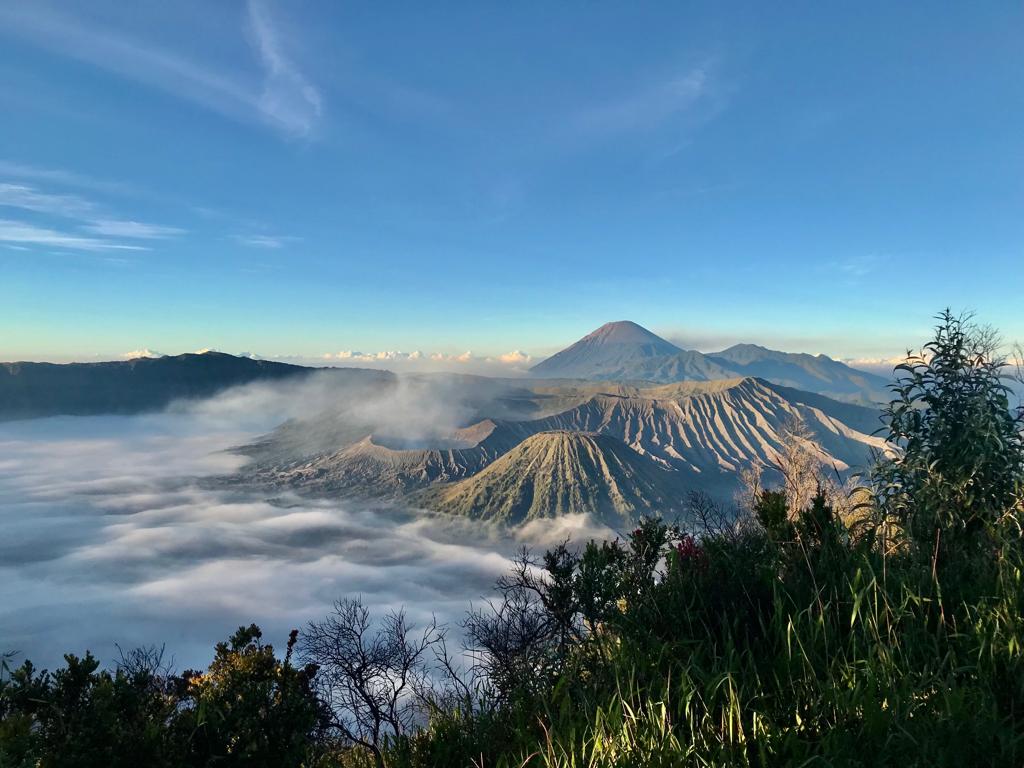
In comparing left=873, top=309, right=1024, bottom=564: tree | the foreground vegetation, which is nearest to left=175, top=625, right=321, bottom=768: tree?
the foreground vegetation

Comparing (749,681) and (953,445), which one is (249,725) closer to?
(749,681)

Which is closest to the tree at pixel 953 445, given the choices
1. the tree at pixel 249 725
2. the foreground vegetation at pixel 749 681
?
the foreground vegetation at pixel 749 681

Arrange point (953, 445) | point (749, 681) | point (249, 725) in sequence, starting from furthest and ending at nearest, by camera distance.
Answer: point (953, 445) < point (249, 725) < point (749, 681)

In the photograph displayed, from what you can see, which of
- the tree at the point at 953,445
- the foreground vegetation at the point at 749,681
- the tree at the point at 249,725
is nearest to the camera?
the foreground vegetation at the point at 749,681

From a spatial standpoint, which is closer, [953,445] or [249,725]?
[249,725]

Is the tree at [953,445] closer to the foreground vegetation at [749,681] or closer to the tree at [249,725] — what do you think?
the foreground vegetation at [749,681]

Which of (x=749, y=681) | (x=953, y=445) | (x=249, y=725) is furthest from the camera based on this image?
(x=953, y=445)

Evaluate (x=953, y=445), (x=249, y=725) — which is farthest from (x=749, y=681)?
(x=953, y=445)

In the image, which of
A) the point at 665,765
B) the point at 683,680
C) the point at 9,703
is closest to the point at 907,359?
the point at 683,680

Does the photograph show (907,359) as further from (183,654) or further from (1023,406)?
(183,654)
